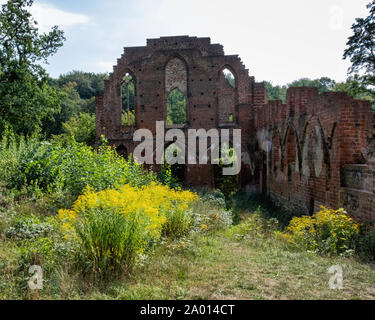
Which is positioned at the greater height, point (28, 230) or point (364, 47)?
point (364, 47)

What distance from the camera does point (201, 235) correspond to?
7129 millimetres

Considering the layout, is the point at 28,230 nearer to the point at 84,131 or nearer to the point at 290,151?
the point at 290,151

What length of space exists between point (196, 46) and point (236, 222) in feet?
39.9

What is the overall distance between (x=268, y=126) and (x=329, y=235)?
8.88 m

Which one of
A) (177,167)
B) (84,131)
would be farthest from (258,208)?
(84,131)

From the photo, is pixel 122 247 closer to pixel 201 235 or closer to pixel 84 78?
pixel 201 235

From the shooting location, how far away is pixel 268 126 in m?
14.6

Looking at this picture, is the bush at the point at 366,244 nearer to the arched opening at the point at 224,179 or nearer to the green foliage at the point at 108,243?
the green foliage at the point at 108,243

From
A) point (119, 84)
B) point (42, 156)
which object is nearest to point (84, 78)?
point (119, 84)

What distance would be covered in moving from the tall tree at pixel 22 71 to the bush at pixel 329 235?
58.7 feet

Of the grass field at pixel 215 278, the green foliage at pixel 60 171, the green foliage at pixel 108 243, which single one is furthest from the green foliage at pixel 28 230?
the green foliage at pixel 60 171

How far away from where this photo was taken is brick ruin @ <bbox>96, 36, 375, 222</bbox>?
7.25 meters

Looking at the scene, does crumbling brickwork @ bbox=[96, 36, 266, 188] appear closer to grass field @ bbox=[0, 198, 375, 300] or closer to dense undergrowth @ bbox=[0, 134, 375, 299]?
dense undergrowth @ bbox=[0, 134, 375, 299]

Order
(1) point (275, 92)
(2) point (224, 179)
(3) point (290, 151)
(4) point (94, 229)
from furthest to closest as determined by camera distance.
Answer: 1. (1) point (275, 92)
2. (2) point (224, 179)
3. (3) point (290, 151)
4. (4) point (94, 229)
